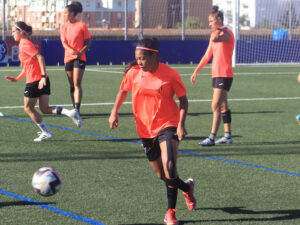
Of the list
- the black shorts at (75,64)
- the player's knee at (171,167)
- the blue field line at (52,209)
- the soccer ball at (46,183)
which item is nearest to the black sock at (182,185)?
the player's knee at (171,167)

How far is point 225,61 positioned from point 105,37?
122 ft

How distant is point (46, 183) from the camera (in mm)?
5941

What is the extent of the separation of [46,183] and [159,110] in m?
1.31

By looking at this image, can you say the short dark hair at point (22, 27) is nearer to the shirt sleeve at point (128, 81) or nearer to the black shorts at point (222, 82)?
the black shorts at point (222, 82)

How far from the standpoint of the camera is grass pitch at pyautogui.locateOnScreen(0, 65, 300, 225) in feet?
19.8

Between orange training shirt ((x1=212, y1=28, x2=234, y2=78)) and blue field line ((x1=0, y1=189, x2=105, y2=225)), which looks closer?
blue field line ((x1=0, y1=189, x2=105, y2=225))

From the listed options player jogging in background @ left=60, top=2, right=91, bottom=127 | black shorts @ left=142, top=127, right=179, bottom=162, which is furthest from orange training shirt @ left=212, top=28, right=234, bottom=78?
black shorts @ left=142, top=127, right=179, bottom=162

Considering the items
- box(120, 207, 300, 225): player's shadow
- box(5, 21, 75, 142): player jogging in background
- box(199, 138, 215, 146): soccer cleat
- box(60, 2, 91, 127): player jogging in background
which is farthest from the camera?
box(60, 2, 91, 127): player jogging in background

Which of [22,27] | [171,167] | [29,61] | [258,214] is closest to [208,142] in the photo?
[29,61]

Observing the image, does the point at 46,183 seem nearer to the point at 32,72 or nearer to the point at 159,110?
the point at 159,110

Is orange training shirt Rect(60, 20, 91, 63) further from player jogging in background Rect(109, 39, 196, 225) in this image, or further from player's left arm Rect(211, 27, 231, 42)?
player jogging in background Rect(109, 39, 196, 225)

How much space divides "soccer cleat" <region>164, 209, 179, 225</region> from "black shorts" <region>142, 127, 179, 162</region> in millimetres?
601

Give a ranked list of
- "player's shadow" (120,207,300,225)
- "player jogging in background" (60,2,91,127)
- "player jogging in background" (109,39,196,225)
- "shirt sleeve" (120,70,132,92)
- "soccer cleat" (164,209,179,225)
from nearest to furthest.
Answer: "soccer cleat" (164,209,179,225)
"player jogging in background" (109,39,196,225)
"player's shadow" (120,207,300,225)
"shirt sleeve" (120,70,132,92)
"player jogging in background" (60,2,91,127)

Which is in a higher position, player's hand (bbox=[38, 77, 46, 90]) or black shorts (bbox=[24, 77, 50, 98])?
player's hand (bbox=[38, 77, 46, 90])
